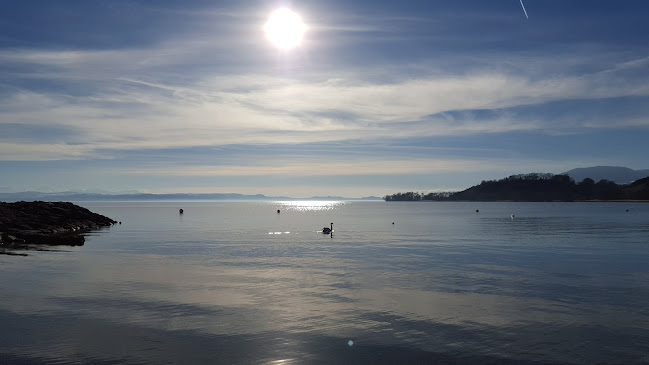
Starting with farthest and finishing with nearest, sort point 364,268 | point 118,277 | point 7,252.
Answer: point 7,252 → point 364,268 → point 118,277

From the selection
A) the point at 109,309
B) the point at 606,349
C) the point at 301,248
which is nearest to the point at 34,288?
the point at 109,309

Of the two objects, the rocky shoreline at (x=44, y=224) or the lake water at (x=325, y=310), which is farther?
the rocky shoreline at (x=44, y=224)

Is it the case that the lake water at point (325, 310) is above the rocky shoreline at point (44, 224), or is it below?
below

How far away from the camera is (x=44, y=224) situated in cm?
7231

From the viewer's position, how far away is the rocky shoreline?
5594 cm

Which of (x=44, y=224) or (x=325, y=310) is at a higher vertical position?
(x=44, y=224)

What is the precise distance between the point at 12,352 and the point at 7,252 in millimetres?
34574

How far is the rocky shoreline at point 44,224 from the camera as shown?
184 feet

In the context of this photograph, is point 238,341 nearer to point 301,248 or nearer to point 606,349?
point 606,349

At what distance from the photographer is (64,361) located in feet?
50.8

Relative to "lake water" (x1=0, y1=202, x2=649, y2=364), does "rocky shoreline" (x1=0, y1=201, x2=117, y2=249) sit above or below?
above

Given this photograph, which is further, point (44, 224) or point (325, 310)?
point (44, 224)

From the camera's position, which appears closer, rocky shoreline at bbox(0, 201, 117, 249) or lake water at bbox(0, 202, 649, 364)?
lake water at bbox(0, 202, 649, 364)

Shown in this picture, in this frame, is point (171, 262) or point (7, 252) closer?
point (171, 262)
